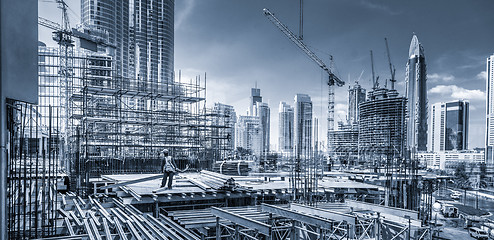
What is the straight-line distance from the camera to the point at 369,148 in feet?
233

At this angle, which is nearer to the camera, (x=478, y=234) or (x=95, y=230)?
(x=95, y=230)

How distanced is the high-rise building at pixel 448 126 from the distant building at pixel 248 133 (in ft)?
277

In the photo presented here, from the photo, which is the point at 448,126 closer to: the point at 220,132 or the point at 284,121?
the point at 284,121

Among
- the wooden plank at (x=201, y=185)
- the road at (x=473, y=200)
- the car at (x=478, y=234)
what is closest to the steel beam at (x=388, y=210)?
the wooden plank at (x=201, y=185)

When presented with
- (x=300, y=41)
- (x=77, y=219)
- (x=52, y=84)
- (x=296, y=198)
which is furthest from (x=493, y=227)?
(x=52, y=84)

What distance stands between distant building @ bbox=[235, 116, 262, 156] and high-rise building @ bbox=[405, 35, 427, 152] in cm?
6435

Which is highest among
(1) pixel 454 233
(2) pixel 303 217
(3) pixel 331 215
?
(2) pixel 303 217

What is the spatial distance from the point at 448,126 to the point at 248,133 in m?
105

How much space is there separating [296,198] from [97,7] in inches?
2721

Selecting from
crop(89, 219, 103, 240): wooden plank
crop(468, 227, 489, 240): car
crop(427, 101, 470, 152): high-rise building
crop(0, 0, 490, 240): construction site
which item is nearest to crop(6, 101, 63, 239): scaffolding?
crop(0, 0, 490, 240): construction site

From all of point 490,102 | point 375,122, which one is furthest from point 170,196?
point 490,102

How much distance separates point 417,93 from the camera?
471 feet

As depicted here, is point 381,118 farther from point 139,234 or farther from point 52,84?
point 139,234

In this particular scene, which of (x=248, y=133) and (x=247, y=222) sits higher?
(x=247, y=222)
